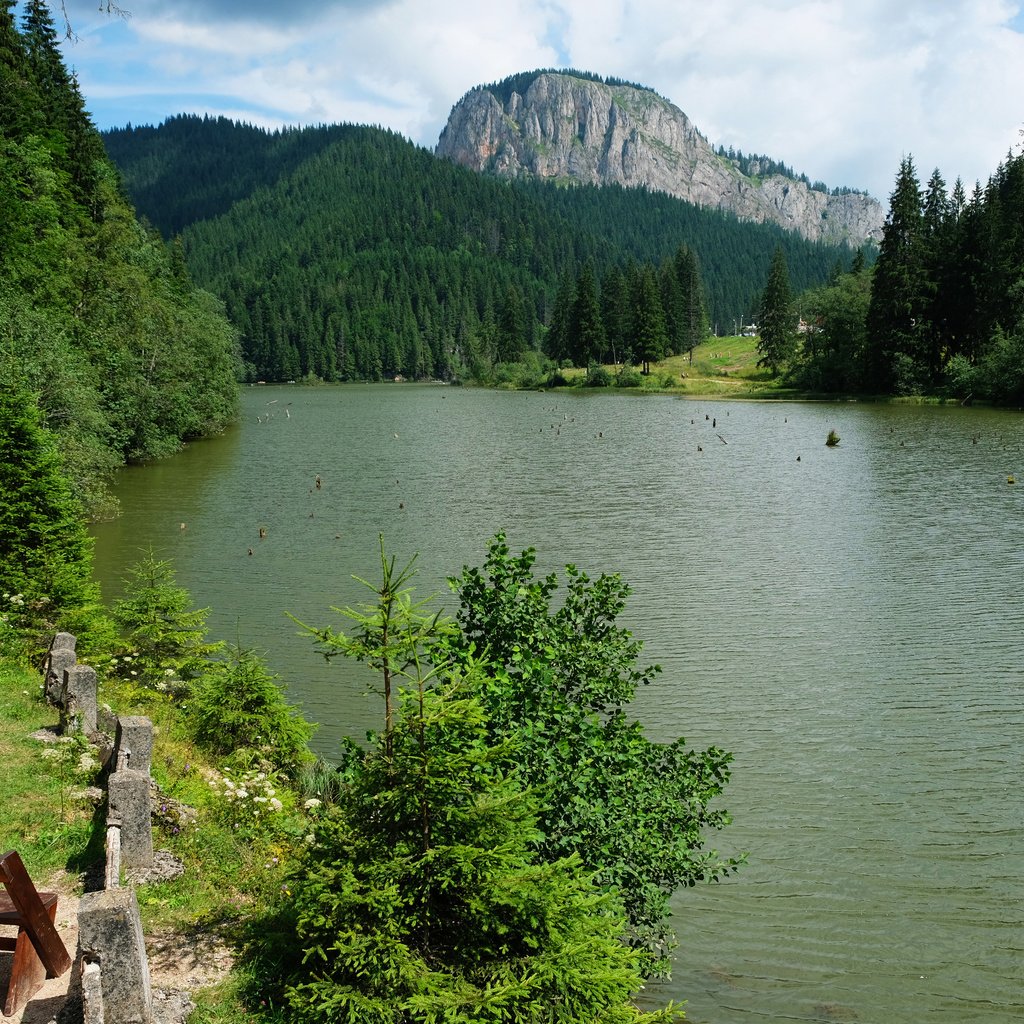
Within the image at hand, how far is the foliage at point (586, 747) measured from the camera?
757 centimetres

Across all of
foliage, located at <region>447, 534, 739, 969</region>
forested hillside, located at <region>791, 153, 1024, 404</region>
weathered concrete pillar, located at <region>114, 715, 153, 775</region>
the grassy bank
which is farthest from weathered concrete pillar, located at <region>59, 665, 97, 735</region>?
forested hillside, located at <region>791, 153, 1024, 404</region>

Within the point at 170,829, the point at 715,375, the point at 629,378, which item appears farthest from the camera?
the point at 715,375

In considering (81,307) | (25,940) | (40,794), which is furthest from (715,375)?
(25,940)

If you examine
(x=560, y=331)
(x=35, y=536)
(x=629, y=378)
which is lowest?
(x=35, y=536)

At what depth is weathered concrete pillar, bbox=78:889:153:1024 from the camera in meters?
5.25

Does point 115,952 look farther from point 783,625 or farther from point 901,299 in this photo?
point 901,299

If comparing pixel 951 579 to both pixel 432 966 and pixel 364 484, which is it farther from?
pixel 364 484

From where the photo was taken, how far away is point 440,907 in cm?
578

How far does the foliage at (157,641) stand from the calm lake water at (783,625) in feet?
3.46

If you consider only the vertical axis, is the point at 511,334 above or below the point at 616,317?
below

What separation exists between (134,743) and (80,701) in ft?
8.91

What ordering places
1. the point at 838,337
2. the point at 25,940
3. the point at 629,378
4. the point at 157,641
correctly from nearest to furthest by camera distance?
1. the point at 25,940
2. the point at 157,641
3. the point at 838,337
4. the point at 629,378

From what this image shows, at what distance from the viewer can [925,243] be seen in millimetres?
78438

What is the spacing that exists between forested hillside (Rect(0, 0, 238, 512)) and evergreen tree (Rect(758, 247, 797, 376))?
64992 mm
